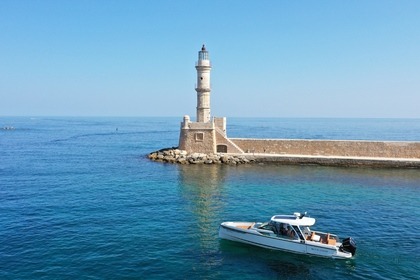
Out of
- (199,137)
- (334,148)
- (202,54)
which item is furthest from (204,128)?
(334,148)

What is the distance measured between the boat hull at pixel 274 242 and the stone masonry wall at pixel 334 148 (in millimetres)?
24590

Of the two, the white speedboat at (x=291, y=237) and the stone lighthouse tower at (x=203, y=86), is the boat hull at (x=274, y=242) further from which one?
the stone lighthouse tower at (x=203, y=86)

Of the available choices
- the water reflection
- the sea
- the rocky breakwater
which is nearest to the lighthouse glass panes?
the rocky breakwater

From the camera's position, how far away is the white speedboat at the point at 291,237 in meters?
15.0

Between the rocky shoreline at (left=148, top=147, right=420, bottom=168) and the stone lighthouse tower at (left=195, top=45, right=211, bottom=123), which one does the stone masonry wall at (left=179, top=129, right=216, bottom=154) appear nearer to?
the rocky shoreline at (left=148, top=147, right=420, bottom=168)

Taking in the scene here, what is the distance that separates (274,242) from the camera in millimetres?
15812

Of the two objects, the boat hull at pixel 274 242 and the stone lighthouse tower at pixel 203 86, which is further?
the stone lighthouse tower at pixel 203 86

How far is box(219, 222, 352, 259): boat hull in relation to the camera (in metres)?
15.0

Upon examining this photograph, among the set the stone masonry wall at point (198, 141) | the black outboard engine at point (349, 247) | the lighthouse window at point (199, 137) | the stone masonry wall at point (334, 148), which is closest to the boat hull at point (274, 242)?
the black outboard engine at point (349, 247)

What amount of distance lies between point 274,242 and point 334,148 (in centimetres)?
2601

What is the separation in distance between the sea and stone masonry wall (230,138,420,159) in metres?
3.98

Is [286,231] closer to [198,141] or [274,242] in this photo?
[274,242]

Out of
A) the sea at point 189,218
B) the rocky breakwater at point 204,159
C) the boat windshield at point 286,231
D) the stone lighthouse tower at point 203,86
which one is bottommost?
the sea at point 189,218

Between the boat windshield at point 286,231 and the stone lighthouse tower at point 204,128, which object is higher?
the stone lighthouse tower at point 204,128
